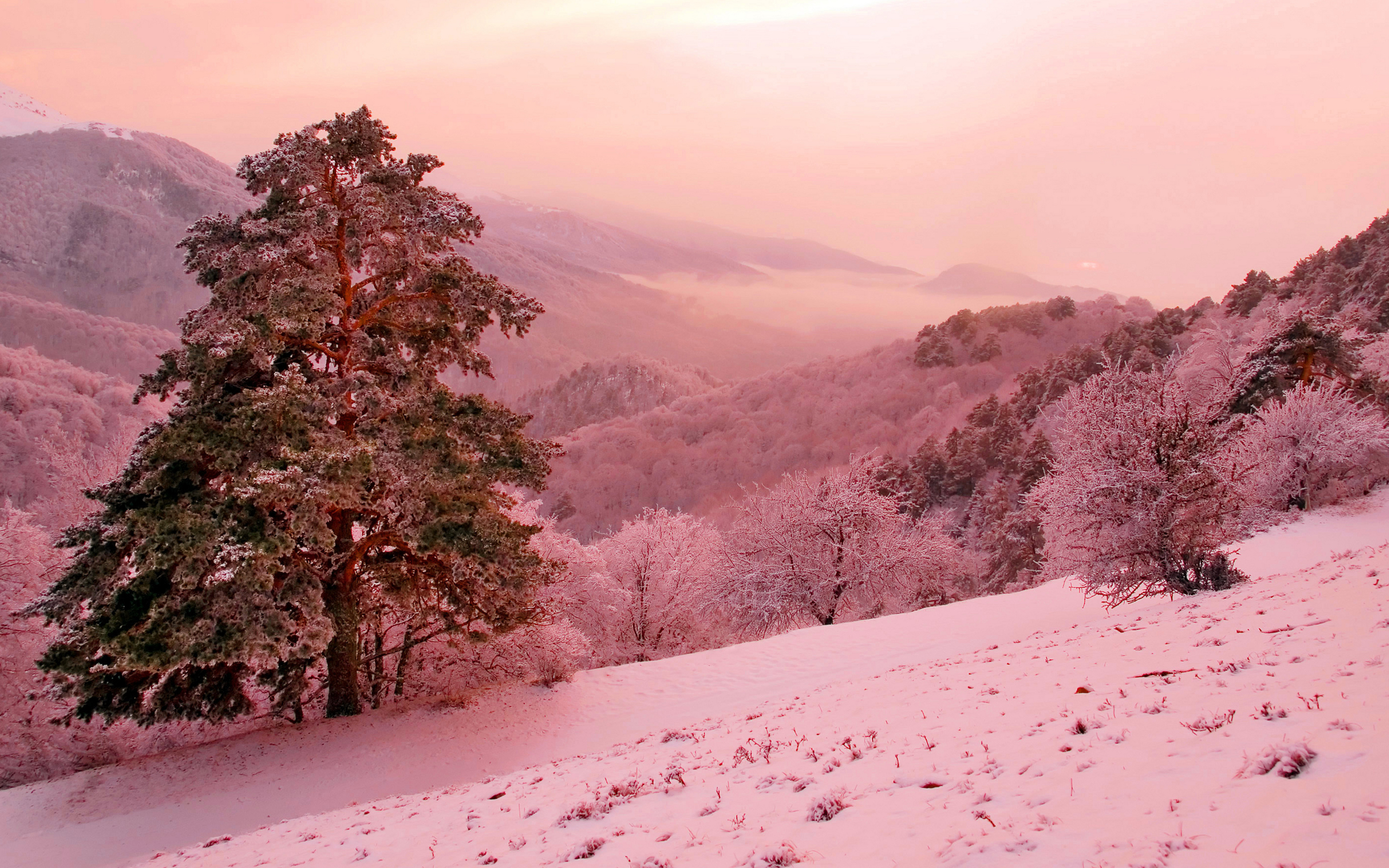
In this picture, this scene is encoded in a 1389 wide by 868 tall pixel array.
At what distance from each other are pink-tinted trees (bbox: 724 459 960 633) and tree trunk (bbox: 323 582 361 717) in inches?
591

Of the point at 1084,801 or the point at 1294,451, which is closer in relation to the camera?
the point at 1084,801

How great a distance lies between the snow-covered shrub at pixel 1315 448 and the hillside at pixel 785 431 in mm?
61423

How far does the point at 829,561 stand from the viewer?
28.0 metres

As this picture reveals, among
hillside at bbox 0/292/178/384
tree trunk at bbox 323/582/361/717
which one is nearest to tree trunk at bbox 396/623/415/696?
tree trunk at bbox 323/582/361/717

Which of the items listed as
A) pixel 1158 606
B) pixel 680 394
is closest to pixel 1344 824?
pixel 1158 606

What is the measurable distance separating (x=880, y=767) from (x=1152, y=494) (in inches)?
418

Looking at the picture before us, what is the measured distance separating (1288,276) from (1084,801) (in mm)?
84005

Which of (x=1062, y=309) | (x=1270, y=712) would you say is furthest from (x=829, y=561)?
(x=1062, y=309)

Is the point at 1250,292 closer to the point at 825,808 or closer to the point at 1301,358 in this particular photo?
the point at 1301,358

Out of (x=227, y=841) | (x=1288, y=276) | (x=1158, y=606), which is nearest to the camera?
(x=227, y=841)

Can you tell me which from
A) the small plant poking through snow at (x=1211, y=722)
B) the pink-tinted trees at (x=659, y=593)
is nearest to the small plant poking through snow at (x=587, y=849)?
the small plant poking through snow at (x=1211, y=722)

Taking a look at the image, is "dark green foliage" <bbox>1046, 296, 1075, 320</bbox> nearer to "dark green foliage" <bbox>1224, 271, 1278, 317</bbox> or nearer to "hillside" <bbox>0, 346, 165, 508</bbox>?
"dark green foliage" <bbox>1224, 271, 1278, 317</bbox>

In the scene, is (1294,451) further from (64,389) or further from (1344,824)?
(64,389)

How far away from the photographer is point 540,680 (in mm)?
16812
